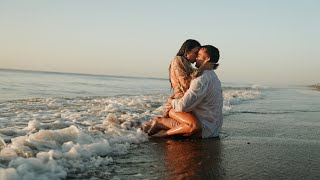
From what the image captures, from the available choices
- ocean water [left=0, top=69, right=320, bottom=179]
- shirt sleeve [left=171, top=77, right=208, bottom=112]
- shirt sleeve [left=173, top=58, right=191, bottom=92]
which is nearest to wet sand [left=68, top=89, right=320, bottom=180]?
ocean water [left=0, top=69, right=320, bottom=179]

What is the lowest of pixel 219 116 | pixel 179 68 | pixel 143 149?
pixel 143 149

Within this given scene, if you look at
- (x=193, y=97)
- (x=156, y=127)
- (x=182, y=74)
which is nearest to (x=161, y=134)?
(x=156, y=127)

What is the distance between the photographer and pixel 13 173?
9.71 ft

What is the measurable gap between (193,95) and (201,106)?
1.14ft

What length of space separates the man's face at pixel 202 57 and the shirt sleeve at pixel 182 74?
254mm

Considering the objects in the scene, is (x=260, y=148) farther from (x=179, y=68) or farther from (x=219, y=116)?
(x=179, y=68)

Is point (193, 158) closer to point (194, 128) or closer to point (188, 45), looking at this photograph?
point (194, 128)

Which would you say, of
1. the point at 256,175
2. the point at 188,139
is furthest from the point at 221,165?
the point at 188,139

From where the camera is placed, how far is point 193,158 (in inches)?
166

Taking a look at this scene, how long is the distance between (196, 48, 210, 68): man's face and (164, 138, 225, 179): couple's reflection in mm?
1205

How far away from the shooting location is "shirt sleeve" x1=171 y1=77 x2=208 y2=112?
5.35m

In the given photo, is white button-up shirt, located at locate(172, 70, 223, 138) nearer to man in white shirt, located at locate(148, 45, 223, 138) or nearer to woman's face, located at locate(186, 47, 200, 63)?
man in white shirt, located at locate(148, 45, 223, 138)

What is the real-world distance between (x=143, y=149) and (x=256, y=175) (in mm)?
1759

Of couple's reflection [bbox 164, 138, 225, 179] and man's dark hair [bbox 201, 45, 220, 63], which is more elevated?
man's dark hair [bbox 201, 45, 220, 63]
